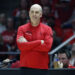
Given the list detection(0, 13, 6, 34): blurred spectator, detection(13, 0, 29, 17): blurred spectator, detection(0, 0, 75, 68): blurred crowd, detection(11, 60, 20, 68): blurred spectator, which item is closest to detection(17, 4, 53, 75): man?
A: detection(11, 60, 20, 68): blurred spectator

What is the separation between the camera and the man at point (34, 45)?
5207 mm

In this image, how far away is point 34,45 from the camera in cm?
517

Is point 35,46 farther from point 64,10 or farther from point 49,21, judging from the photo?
point 64,10

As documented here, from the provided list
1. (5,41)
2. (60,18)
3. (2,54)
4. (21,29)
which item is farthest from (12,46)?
(21,29)

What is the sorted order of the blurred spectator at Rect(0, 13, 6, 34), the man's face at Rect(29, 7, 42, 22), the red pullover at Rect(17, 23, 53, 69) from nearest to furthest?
1. the red pullover at Rect(17, 23, 53, 69)
2. the man's face at Rect(29, 7, 42, 22)
3. the blurred spectator at Rect(0, 13, 6, 34)

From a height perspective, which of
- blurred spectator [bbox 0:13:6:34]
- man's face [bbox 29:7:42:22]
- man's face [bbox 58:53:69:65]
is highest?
man's face [bbox 29:7:42:22]

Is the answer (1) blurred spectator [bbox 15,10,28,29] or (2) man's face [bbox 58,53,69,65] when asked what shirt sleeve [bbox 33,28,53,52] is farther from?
(1) blurred spectator [bbox 15,10,28,29]

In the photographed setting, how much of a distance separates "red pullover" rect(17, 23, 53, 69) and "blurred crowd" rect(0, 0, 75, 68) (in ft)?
9.22

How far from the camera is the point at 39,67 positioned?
207 inches

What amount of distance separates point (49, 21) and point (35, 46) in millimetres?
3475

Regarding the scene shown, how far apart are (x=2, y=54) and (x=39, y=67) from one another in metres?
2.41

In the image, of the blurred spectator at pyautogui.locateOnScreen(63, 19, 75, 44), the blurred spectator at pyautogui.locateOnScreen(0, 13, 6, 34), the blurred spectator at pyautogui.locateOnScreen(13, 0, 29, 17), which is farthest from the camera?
the blurred spectator at pyautogui.locateOnScreen(0, 13, 6, 34)

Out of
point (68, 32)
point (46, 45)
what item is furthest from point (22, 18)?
point (46, 45)

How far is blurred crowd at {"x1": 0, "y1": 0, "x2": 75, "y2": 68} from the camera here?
8533mm
